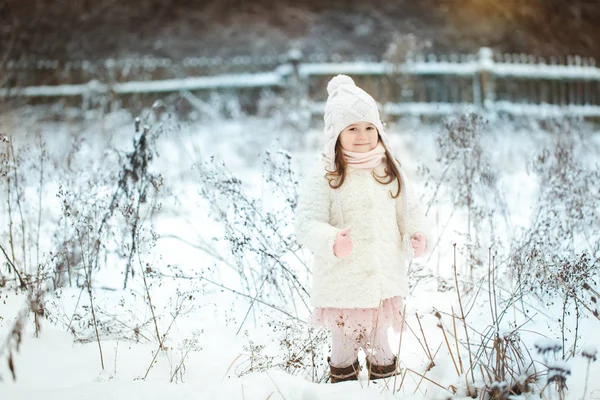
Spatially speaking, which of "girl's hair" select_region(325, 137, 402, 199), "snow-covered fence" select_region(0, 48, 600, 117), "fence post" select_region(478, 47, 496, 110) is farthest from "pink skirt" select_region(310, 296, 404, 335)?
"fence post" select_region(478, 47, 496, 110)

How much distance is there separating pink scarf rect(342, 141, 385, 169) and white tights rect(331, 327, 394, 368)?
64 centimetres

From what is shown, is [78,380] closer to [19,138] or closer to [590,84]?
[19,138]

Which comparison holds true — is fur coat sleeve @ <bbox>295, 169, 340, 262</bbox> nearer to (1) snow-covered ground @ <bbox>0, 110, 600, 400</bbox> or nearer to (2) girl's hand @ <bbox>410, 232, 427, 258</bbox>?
(2) girl's hand @ <bbox>410, 232, 427, 258</bbox>

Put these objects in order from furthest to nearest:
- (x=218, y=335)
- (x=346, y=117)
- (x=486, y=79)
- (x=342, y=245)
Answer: (x=486, y=79) → (x=218, y=335) → (x=346, y=117) → (x=342, y=245)

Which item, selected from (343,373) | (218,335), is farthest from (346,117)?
(218,335)

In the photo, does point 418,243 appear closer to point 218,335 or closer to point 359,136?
point 359,136

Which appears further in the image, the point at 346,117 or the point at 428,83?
the point at 428,83

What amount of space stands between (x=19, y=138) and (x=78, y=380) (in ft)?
16.7

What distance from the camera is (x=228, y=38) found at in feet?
48.5

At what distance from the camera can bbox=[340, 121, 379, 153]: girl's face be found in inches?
81.6

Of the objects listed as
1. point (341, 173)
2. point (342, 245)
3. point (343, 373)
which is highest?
point (341, 173)

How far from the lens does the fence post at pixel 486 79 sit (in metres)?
8.59

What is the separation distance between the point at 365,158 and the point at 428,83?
23.7 feet

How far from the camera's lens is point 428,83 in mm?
8828
